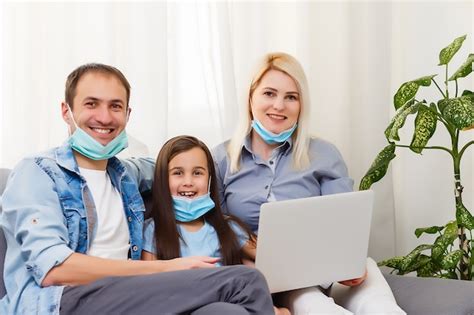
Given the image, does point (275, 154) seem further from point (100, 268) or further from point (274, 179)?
point (100, 268)

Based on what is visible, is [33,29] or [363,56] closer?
[33,29]

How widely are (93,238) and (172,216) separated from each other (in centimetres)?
26

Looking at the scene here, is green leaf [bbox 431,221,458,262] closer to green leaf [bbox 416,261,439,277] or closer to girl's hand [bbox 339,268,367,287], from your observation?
green leaf [bbox 416,261,439,277]

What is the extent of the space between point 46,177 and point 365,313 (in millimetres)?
940

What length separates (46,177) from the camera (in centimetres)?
Result: 191

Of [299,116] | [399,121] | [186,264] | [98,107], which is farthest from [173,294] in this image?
[399,121]

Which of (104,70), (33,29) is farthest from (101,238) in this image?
(33,29)

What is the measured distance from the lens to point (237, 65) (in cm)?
285

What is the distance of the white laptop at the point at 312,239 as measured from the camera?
1877 mm

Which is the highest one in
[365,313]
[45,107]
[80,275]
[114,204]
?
[45,107]

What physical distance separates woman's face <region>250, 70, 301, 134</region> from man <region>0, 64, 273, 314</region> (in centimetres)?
45

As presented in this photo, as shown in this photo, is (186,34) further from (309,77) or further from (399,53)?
(399,53)

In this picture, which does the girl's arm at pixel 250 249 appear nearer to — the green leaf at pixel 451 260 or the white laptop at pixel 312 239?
the white laptop at pixel 312 239

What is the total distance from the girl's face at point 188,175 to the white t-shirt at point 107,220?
0.18m
